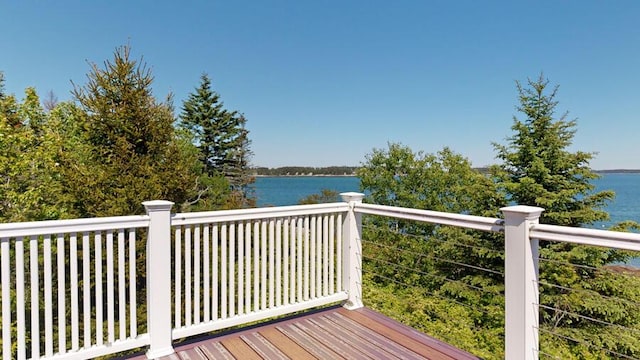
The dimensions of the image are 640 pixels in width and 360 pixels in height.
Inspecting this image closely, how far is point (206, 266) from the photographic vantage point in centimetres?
276

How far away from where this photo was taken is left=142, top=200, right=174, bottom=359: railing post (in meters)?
2.39

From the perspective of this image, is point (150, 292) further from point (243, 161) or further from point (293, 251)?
point (243, 161)

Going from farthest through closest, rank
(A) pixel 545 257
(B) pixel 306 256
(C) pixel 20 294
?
(A) pixel 545 257, (B) pixel 306 256, (C) pixel 20 294

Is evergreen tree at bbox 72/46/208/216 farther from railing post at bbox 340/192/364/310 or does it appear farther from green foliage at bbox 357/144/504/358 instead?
green foliage at bbox 357/144/504/358

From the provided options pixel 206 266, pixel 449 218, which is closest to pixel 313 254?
pixel 206 266

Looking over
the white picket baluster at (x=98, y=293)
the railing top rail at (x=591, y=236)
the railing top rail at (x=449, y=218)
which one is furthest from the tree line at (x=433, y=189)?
the white picket baluster at (x=98, y=293)

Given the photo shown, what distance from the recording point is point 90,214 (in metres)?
6.48

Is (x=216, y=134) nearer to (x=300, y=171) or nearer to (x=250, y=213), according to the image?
(x=300, y=171)

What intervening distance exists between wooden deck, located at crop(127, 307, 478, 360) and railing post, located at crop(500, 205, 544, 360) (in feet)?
1.57

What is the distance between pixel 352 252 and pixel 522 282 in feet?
5.19

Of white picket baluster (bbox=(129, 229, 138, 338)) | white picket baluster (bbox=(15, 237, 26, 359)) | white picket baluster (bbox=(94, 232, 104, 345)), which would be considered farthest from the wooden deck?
white picket baluster (bbox=(15, 237, 26, 359))

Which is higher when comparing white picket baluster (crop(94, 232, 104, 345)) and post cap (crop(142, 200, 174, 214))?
post cap (crop(142, 200, 174, 214))

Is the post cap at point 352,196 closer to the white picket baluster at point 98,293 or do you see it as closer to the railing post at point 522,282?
the railing post at point 522,282

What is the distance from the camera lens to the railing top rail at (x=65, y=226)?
195cm
